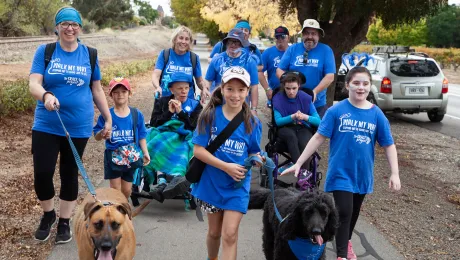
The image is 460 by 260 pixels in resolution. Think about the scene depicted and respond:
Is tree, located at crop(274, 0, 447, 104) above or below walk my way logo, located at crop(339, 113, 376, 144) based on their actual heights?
above

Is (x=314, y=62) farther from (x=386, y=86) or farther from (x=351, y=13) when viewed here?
(x=386, y=86)

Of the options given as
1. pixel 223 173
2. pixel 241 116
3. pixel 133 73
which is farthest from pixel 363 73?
pixel 133 73

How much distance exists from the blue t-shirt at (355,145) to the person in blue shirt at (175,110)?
2.20 m

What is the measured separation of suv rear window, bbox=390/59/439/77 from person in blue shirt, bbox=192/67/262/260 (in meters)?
11.2

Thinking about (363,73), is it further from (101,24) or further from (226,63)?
(101,24)

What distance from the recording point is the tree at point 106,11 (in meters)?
75.8

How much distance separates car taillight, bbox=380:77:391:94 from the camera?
45.3 ft

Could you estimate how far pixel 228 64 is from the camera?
734 centimetres

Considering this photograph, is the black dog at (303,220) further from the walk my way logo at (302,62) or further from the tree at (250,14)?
the tree at (250,14)

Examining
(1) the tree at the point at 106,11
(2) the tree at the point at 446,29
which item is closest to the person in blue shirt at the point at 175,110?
(2) the tree at the point at 446,29

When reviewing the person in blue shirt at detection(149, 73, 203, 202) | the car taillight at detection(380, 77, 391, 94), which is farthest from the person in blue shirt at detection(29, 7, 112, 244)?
the car taillight at detection(380, 77, 391, 94)

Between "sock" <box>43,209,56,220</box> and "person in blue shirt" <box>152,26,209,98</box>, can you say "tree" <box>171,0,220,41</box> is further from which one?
"sock" <box>43,209,56,220</box>

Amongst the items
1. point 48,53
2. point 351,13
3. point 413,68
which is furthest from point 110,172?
point 413,68

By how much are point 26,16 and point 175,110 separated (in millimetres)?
34384
